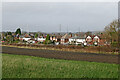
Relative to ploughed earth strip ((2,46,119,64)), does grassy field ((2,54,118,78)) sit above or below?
above

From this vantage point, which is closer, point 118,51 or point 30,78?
point 30,78

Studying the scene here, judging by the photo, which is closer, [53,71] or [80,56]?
[53,71]

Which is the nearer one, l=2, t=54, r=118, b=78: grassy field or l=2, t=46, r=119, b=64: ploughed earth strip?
l=2, t=54, r=118, b=78: grassy field

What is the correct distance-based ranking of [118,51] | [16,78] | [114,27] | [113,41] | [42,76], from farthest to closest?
[114,27] → [113,41] → [118,51] → [42,76] → [16,78]

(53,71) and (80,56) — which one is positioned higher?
(53,71)

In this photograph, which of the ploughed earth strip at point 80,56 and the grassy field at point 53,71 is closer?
the grassy field at point 53,71

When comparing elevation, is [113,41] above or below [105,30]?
below

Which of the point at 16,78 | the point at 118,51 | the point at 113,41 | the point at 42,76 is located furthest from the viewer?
the point at 113,41

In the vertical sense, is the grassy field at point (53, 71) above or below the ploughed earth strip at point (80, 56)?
above

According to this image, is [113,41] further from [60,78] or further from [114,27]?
[60,78]

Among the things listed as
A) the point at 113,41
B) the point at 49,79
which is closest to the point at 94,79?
the point at 49,79

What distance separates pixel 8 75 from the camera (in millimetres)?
6973

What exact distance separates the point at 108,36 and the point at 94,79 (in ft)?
75.5

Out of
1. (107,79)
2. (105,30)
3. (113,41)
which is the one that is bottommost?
(107,79)
